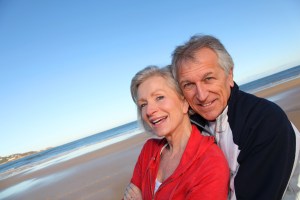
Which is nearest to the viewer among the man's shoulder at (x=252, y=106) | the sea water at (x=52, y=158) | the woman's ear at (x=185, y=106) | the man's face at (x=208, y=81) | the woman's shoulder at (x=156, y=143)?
the man's shoulder at (x=252, y=106)

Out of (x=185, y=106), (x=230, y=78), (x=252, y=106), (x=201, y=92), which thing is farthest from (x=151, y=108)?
(x=252, y=106)

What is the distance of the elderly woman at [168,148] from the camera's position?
214 cm

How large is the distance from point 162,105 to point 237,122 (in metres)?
0.81

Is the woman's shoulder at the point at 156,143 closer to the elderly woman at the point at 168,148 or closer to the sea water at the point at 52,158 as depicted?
the elderly woman at the point at 168,148

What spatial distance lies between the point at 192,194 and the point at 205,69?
1120 millimetres

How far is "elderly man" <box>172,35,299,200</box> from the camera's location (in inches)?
71.1

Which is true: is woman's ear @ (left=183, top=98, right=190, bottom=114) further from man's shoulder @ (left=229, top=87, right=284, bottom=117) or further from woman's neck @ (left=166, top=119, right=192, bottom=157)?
man's shoulder @ (left=229, top=87, right=284, bottom=117)

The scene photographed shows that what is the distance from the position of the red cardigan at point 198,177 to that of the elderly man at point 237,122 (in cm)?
10

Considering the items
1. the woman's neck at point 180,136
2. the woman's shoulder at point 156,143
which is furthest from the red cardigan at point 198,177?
the woman's shoulder at point 156,143

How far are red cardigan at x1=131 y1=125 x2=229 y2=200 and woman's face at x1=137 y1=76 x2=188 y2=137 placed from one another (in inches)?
11.4

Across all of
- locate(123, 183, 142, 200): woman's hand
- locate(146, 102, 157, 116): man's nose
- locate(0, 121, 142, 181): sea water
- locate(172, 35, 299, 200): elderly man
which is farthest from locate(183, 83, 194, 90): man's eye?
locate(0, 121, 142, 181): sea water

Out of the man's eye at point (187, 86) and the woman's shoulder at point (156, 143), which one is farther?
the woman's shoulder at point (156, 143)

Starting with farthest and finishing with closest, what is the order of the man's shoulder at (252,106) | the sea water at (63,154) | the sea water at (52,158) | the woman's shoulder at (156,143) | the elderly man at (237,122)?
the sea water at (63,154) → the sea water at (52,158) → the woman's shoulder at (156,143) → the man's shoulder at (252,106) → the elderly man at (237,122)

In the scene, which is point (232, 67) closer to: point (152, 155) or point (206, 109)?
point (206, 109)
